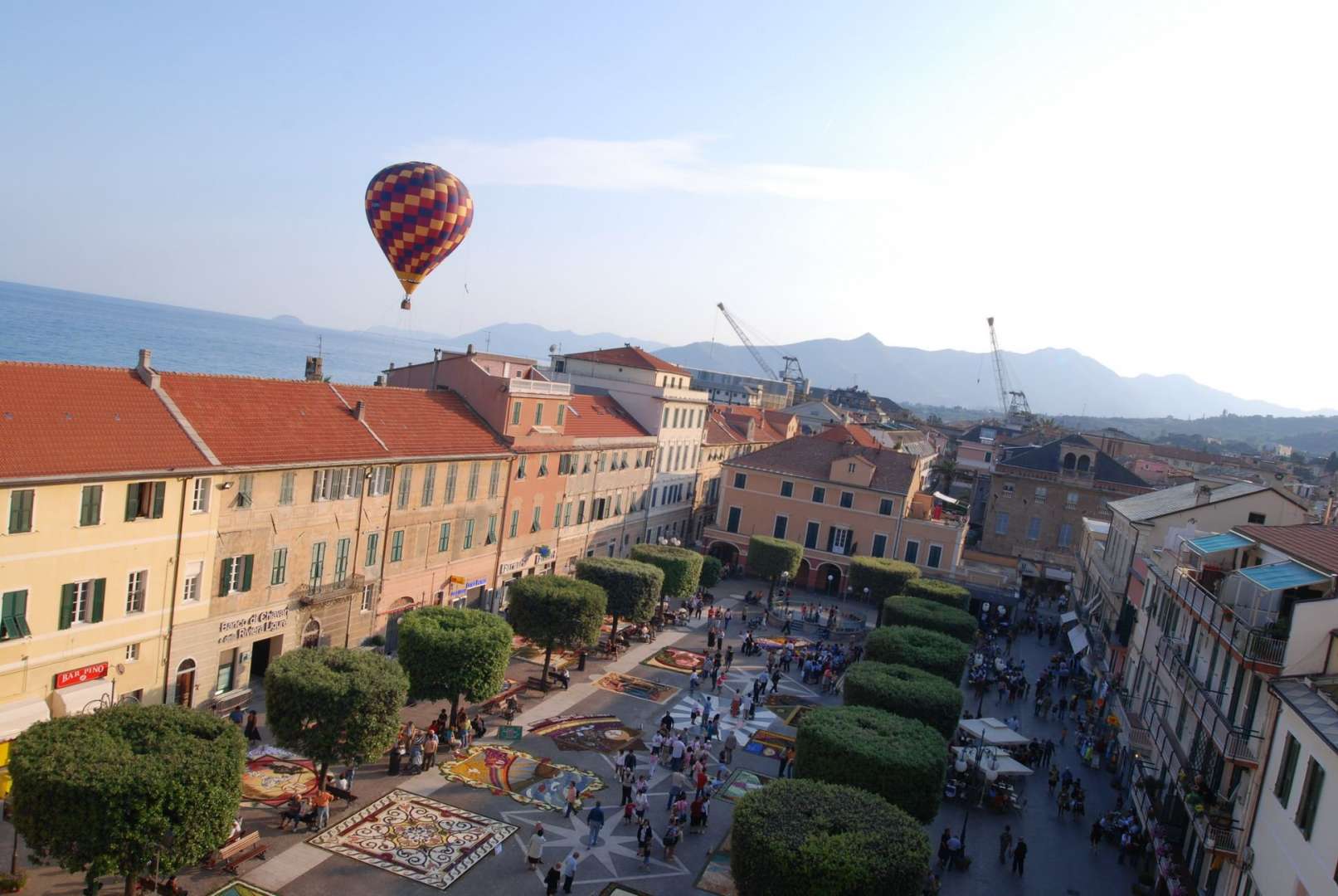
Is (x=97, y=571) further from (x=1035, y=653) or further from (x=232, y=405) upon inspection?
(x=1035, y=653)

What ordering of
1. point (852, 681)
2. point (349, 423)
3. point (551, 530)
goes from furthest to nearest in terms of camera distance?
point (551, 530) < point (349, 423) < point (852, 681)

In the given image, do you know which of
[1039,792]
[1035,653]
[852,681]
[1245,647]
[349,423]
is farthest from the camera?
[1035,653]

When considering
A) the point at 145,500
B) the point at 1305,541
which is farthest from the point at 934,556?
the point at 145,500

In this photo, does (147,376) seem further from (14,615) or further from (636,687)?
(636,687)

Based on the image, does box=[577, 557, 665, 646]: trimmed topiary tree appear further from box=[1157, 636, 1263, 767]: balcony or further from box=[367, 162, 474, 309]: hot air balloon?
box=[1157, 636, 1263, 767]: balcony

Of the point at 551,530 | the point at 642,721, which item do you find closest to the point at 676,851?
the point at 642,721

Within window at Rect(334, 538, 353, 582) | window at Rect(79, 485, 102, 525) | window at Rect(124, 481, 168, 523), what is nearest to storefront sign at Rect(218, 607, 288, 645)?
window at Rect(334, 538, 353, 582)
